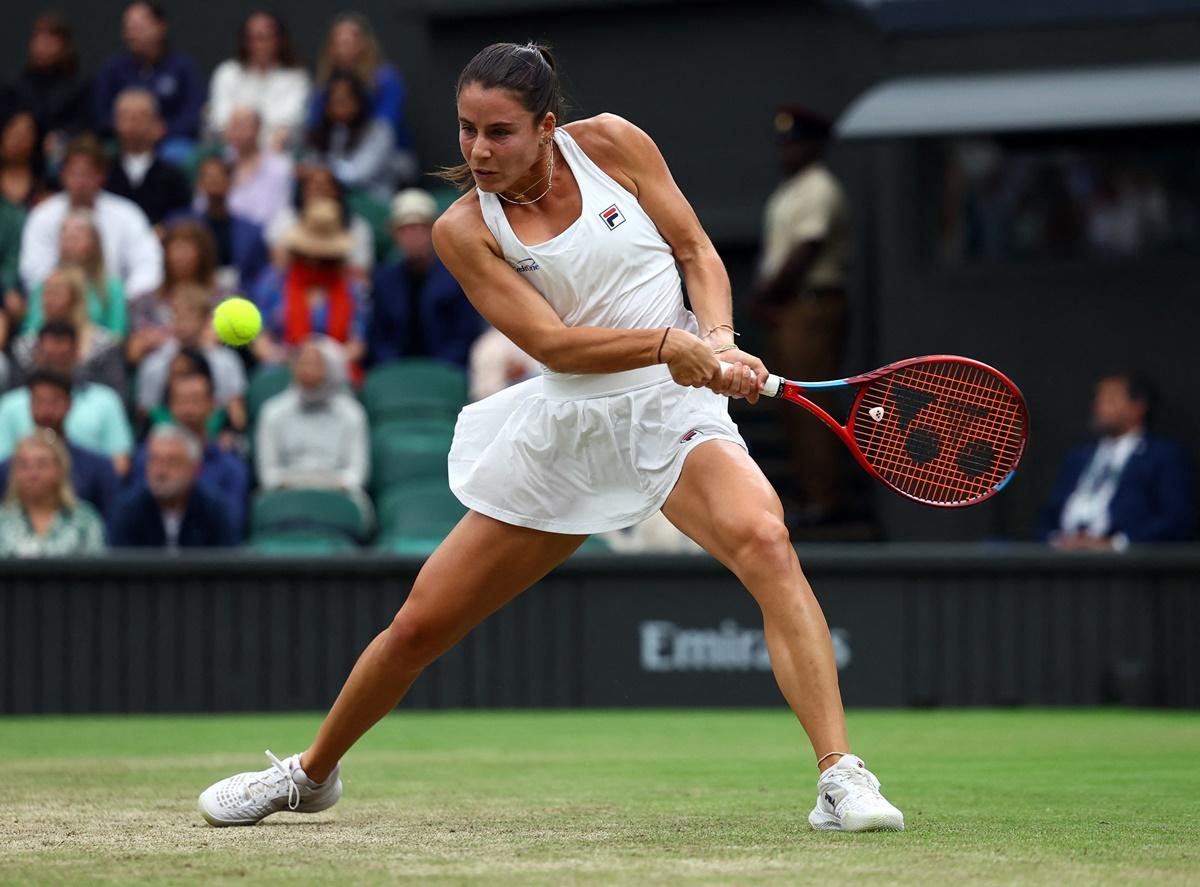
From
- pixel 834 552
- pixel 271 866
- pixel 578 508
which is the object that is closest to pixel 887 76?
pixel 834 552

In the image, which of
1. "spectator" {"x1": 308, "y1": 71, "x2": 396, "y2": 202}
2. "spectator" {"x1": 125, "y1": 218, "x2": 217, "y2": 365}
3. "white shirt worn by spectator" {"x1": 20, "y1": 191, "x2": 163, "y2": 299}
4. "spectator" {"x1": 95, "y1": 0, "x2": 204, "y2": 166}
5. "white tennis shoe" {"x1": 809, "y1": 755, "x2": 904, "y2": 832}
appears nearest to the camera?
"white tennis shoe" {"x1": 809, "y1": 755, "x2": 904, "y2": 832}

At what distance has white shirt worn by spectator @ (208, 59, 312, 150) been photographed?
13.2 metres

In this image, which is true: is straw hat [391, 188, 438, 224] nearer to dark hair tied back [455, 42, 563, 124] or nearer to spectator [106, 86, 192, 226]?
spectator [106, 86, 192, 226]

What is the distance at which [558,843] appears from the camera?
456 cm

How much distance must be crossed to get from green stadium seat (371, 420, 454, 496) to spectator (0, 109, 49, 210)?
3255 millimetres

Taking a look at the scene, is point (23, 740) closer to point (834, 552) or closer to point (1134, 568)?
point (834, 552)

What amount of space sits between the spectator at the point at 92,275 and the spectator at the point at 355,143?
Answer: 69.1 inches

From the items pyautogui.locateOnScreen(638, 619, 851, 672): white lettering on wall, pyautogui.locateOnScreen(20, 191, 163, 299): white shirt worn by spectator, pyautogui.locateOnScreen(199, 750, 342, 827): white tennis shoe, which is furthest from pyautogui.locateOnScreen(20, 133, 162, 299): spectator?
pyautogui.locateOnScreen(199, 750, 342, 827): white tennis shoe

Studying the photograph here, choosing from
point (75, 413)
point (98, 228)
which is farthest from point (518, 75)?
point (98, 228)

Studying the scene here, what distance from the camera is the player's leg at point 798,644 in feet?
15.0

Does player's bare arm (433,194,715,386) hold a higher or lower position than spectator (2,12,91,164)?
lower

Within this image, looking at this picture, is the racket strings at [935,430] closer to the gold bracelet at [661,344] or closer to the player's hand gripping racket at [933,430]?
the player's hand gripping racket at [933,430]

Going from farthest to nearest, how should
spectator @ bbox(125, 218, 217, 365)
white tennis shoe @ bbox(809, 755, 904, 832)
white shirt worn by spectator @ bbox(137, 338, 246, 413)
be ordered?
1. spectator @ bbox(125, 218, 217, 365)
2. white shirt worn by spectator @ bbox(137, 338, 246, 413)
3. white tennis shoe @ bbox(809, 755, 904, 832)

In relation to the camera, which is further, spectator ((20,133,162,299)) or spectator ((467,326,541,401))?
spectator ((20,133,162,299))
